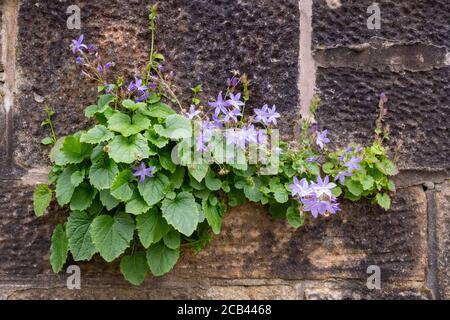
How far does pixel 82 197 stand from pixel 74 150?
0.49ft

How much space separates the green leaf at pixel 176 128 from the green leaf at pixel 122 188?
0.16m

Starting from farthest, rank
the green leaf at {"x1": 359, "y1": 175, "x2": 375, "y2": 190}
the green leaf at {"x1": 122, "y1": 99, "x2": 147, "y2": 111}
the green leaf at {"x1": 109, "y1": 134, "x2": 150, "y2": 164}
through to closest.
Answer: the green leaf at {"x1": 359, "y1": 175, "x2": 375, "y2": 190} < the green leaf at {"x1": 122, "y1": 99, "x2": 147, "y2": 111} < the green leaf at {"x1": 109, "y1": 134, "x2": 150, "y2": 164}

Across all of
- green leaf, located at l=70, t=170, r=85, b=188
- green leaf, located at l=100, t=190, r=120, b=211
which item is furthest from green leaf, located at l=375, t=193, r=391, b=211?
green leaf, located at l=70, t=170, r=85, b=188

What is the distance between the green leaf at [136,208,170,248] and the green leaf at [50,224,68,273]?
28 centimetres

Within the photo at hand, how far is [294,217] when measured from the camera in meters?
1.96

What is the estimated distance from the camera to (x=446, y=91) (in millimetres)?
2072

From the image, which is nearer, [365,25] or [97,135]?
[97,135]

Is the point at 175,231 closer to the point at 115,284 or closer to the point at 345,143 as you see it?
the point at 115,284

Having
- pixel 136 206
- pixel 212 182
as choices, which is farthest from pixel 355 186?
pixel 136 206

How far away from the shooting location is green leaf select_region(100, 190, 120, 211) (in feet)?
6.00

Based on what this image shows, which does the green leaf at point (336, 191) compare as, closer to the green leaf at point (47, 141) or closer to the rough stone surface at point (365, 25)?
the rough stone surface at point (365, 25)

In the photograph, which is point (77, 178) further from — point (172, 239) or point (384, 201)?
point (384, 201)

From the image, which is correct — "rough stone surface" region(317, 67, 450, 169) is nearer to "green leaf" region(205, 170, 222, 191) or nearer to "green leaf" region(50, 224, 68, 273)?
"green leaf" region(205, 170, 222, 191)

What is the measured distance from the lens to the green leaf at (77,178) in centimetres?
181
